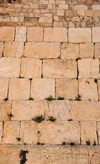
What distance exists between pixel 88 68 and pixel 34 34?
205 cm

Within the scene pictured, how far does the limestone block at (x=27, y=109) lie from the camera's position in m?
3.91

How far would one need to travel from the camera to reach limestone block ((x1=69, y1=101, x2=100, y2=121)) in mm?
3873

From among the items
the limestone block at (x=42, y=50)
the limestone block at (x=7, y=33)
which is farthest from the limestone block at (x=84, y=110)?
the limestone block at (x=7, y=33)

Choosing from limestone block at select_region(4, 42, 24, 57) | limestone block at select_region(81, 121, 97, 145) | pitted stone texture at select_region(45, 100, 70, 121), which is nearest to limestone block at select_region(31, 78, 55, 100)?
pitted stone texture at select_region(45, 100, 70, 121)

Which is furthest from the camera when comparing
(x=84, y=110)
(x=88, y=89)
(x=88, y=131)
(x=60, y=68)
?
(x=60, y=68)

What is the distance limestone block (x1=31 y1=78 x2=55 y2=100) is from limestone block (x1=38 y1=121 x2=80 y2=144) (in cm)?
77

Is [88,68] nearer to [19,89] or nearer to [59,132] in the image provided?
[59,132]

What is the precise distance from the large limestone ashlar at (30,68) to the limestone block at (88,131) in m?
1.89

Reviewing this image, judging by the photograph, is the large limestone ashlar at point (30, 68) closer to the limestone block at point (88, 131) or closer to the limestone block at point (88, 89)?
the limestone block at point (88, 89)

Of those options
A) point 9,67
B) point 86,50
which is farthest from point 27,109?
point 86,50

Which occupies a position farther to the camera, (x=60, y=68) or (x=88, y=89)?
(x=60, y=68)

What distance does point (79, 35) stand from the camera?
4.66m

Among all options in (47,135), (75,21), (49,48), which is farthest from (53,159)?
(75,21)

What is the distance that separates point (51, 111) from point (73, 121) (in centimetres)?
64
